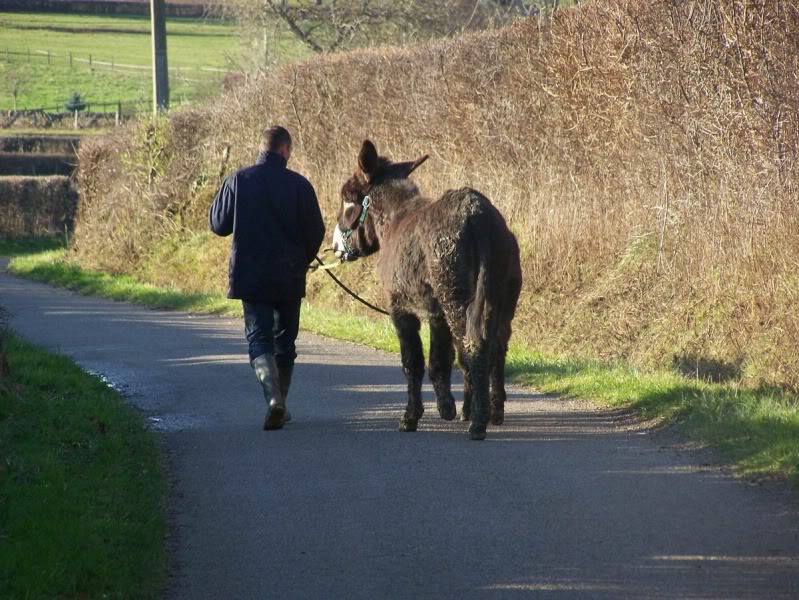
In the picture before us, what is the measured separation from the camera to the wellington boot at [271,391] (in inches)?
347

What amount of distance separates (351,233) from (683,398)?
286cm

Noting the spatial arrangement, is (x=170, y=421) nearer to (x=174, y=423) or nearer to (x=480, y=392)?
(x=174, y=423)

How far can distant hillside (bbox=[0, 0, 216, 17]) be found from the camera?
73.0 metres

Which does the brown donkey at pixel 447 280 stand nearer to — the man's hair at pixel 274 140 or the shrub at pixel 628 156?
the man's hair at pixel 274 140

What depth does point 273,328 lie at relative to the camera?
9172 mm

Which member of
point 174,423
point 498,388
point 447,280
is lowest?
point 174,423

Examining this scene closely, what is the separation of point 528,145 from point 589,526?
8.95 meters

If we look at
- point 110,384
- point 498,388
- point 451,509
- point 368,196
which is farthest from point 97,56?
point 451,509

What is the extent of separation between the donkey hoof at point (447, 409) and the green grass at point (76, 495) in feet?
6.53

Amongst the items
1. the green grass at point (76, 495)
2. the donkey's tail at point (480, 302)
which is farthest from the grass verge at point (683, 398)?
the green grass at point (76, 495)

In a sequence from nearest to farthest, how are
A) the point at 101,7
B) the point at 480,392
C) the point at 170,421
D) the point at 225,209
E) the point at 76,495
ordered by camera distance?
1. the point at 76,495
2. the point at 480,392
3. the point at 225,209
4. the point at 170,421
5. the point at 101,7

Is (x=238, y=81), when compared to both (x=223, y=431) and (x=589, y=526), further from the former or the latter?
(x=589, y=526)

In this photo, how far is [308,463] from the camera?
7828 millimetres

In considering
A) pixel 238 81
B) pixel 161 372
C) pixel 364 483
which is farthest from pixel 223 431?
pixel 238 81
